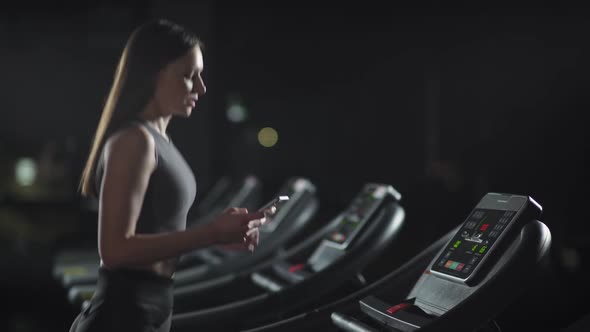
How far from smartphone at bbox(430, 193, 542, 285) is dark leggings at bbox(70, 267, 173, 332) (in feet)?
2.45

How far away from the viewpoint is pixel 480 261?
5.85 ft

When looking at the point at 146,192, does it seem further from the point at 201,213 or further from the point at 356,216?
the point at 201,213

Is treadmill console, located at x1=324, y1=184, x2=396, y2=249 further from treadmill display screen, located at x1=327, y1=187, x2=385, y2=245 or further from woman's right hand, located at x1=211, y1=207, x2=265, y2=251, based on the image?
woman's right hand, located at x1=211, y1=207, x2=265, y2=251

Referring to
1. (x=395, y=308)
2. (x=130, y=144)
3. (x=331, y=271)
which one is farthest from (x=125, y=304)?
Answer: (x=331, y=271)

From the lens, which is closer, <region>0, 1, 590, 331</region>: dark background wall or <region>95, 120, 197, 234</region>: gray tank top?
<region>95, 120, 197, 234</region>: gray tank top

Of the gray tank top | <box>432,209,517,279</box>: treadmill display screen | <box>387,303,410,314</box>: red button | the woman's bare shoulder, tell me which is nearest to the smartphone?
<box>432,209,517,279</box>: treadmill display screen

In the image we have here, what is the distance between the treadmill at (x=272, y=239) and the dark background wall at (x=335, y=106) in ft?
1.26

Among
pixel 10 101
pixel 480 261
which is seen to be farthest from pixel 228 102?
pixel 480 261

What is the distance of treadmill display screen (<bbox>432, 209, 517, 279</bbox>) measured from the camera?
181 centimetres

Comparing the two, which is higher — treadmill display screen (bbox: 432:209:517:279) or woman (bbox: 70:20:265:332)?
woman (bbox: 70:20:265:332)

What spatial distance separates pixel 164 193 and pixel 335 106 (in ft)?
19.4

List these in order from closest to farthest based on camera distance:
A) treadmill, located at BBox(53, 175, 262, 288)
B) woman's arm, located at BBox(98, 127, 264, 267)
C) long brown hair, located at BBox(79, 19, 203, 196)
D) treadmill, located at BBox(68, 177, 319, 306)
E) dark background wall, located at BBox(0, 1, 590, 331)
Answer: woman's arm, located at BBox(98, 127, 264, 267)
long brown hair, located at BBox(79, 19, 203, 196)
treadmill, located at BBox(68, 177, 319, 306)
treadmill, located at BBox(53, 175, 262, 288)
dark background wall, located at BBox(0, 1, 590, 331)

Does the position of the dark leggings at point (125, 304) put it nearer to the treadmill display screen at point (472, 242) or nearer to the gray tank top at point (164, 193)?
the gray tank top at point (164, 193)

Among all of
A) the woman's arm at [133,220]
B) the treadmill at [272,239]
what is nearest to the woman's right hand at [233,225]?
the woman's arm at [133,220]
